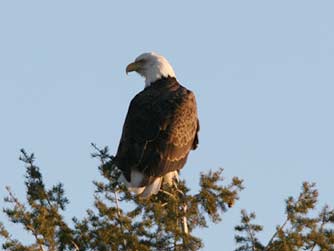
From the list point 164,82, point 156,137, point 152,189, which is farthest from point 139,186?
point 164,82

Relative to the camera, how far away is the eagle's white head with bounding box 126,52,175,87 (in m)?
15.3

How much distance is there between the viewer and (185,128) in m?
14.1

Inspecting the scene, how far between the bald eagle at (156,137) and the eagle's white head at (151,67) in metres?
0.22

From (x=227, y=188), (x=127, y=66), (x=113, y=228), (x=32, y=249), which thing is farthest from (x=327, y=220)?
(x=127, y=66)

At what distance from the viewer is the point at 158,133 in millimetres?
13711

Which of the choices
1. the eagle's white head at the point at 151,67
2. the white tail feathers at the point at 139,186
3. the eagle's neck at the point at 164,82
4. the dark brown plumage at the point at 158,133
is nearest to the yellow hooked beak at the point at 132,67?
the eagle's white head at the point at 151,67

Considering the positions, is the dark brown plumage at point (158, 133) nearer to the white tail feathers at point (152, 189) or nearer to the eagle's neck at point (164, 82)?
the white tail feathers at point (152, 189)

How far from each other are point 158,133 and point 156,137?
0.09 metres

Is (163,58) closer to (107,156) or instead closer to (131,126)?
(131,126)

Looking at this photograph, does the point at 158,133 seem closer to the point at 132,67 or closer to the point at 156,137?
the point at 156,137

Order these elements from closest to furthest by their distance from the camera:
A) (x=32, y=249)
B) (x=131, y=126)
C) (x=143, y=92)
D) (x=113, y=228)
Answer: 1. (x=32, y=249)
2. (x=113, y=228)
3. (x=131, y=126)
4. (x=143, y=92)

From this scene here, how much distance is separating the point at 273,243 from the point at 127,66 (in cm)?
561

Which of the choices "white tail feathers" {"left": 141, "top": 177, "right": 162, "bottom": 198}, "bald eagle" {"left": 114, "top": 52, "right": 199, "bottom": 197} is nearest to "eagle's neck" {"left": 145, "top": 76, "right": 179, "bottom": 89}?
"bald eagle" {"left": 114, "top": 52, "right": 199, "bottom": 197}

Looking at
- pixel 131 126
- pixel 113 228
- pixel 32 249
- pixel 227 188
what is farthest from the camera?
pixel 131 126
